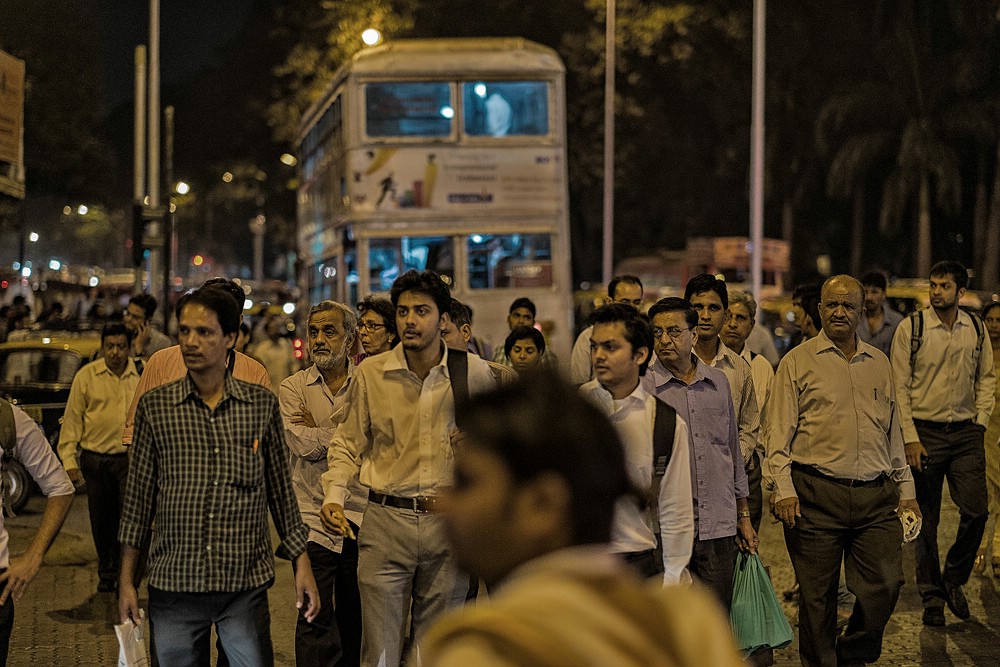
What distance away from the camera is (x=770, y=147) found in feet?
128

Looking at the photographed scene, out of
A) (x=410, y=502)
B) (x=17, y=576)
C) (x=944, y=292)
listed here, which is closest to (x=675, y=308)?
(x=410, y=502)

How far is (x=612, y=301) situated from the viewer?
31.1 ft

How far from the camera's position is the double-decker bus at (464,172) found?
1800cm

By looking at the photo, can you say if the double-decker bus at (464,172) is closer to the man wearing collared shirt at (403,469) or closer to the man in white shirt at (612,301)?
the man in white shirt at (612,301)

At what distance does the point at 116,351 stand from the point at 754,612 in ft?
17.3

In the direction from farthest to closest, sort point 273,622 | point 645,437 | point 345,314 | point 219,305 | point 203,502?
point 273,622 < point 345,314 < point 645,437 < point 219,305 < point 203,502

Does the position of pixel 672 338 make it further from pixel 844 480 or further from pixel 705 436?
pixel 844 480

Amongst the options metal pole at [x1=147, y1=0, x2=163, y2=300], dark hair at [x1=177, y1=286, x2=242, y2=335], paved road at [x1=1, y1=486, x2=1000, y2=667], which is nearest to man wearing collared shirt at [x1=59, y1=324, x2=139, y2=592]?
paved road at [x1=1, y1=486, x2=1000, y2=667]

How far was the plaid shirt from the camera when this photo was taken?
15.8ft

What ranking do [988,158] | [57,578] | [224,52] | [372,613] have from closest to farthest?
[372,613] → [57,578] → [988,158] → [224,52]

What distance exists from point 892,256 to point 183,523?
42.3 metres

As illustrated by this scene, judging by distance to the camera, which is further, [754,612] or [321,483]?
[321,483]

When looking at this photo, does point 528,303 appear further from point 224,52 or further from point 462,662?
point 224,52

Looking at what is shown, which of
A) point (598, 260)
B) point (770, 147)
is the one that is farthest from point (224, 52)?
point (770, 147)
